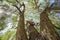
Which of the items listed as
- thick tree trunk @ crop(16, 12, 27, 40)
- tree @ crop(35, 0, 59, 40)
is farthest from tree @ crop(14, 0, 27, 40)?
tree @ crop(35, 0, 59, 40)

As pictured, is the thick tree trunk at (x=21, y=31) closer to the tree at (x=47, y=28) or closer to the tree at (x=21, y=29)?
the tree at (x=21, y=29)

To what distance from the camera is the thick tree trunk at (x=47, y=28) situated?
3.80 feet

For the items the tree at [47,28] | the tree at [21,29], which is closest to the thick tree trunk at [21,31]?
the tree at [21,29]

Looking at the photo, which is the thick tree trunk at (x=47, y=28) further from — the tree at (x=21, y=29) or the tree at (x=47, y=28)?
the tree at (x=21, y=29)

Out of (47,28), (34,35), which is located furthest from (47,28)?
(34,35)

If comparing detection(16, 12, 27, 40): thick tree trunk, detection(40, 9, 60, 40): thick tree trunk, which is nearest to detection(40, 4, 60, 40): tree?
detection(40, 9, 60, 40): thick tree trunk

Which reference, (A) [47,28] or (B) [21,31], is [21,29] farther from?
(A) [47,28]

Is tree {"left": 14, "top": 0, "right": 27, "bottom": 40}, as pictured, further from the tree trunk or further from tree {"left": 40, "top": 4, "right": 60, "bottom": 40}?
tree {"left": 40, "top": 4, "right": 60, "bottom": 40}

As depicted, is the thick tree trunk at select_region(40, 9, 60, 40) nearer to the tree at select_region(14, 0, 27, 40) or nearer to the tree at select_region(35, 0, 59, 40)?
the tree at select_region(35, 0, 59, 40)

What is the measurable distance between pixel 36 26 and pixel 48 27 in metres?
0.10

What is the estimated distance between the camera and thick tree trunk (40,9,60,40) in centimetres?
116

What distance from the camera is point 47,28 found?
1.18 metres

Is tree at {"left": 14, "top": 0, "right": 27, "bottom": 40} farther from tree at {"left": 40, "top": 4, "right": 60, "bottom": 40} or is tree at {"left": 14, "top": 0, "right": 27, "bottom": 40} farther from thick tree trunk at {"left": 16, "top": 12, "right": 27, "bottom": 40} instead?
tree at {"left": 40, "top": 4, "right": 60, "bottom": 40}

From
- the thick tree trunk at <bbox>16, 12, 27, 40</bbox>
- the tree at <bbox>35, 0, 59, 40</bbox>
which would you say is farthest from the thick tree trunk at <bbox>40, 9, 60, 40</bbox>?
the thick tree trunk at <bbox>16, 12, 27, 40</bbox>
